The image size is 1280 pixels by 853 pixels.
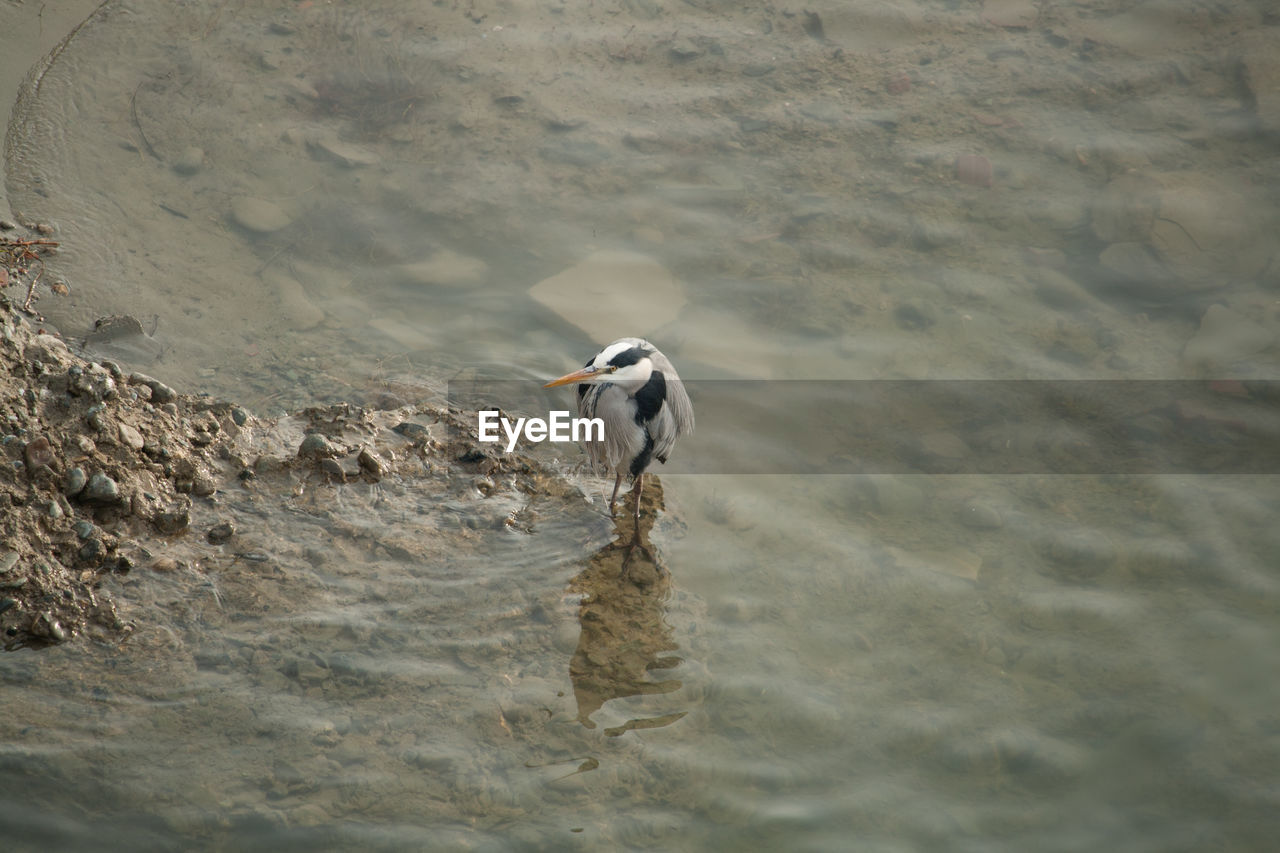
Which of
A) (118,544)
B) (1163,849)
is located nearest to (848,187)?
(1163,849)

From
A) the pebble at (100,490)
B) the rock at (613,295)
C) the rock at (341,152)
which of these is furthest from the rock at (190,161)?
the pebble at (100,490)

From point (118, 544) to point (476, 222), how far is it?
2.87 m

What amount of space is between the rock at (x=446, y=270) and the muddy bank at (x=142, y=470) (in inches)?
40.1

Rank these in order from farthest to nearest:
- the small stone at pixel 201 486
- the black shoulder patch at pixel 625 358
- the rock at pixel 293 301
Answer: the rock at pixel 293 301 < the black shoulder patch at pixel 625 358 < the small stone at pixel 201 486

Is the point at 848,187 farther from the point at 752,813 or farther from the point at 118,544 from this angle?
the point at 118,544

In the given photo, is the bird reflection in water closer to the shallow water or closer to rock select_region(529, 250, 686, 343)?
the shallow water

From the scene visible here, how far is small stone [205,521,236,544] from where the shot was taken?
3.95 metres

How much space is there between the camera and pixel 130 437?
3930 mm

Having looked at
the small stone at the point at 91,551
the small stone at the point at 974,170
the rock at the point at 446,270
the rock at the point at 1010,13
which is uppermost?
the rock at the point at 1010,13

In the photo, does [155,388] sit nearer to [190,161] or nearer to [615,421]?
[615,421]

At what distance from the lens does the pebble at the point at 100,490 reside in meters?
3.74

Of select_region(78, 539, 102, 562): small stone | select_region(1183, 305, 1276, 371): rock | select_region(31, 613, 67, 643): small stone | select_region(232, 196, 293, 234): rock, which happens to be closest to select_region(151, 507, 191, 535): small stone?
select_region(78, 539, 102, 562): small stone

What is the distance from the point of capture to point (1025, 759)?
3730 mm

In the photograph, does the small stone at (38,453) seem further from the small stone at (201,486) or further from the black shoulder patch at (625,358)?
the black shoulder patch at (625,358)
